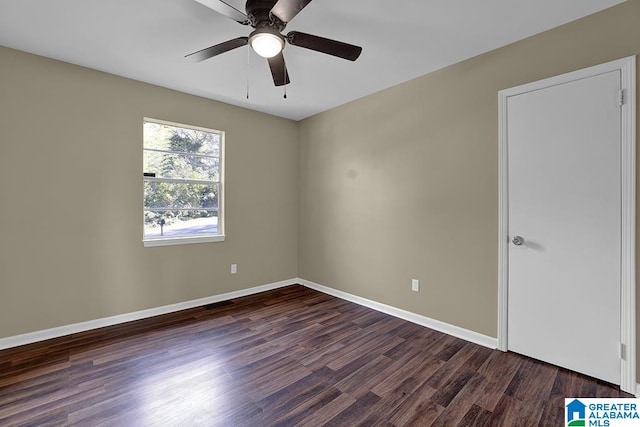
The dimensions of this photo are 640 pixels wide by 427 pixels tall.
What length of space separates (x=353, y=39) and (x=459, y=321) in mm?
2783

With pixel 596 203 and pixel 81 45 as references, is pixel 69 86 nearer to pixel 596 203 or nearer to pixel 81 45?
pixel 81 45

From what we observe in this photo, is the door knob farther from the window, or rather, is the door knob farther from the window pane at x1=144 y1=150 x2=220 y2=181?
the window pane at x1=144 y1=150 x2=220 y2=181

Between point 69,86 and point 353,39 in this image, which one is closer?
point 353,39

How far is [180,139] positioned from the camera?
352 cm

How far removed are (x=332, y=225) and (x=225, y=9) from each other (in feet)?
9.59

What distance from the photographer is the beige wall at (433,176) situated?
2.25 meters

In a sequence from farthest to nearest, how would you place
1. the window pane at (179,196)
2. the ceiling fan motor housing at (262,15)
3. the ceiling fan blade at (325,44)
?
the window pane at (179,196) → the ceiling fan blade at (325,44) → the ceiling fan motor housing at (262,15)

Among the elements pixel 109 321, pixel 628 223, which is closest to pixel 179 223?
pixel 109 321

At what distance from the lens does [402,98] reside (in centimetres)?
320

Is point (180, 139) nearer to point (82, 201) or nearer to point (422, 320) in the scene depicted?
point (82, 201)

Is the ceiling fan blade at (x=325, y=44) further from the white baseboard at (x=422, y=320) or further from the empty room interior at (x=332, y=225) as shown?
the white baseboard at (x=422, y=320)

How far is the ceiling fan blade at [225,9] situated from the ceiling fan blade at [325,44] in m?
0.30

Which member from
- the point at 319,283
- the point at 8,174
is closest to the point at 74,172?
the point at 8,174

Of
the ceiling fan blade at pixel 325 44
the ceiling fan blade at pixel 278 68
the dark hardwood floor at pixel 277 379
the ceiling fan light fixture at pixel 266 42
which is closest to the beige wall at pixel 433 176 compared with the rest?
the dark hardwood floor at pixel 277 379
